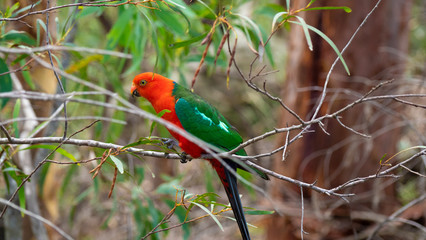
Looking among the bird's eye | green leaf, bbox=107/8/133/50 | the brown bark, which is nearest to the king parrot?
the bird's eye

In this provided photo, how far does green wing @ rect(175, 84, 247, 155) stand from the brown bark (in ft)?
3.46

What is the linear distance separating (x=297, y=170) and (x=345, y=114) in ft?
1.71

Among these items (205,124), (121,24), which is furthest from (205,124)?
(121,24)

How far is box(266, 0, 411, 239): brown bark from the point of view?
2.98 meters

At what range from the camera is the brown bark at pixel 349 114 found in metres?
2.98

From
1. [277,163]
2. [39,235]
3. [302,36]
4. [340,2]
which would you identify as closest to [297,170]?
[277,163]

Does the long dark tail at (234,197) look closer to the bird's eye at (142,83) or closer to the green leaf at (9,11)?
the bird's eye at (142,83)

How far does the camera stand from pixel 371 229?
295cm

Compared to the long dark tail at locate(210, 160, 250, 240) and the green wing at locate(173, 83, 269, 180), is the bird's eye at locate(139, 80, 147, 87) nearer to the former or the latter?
the green wing at locate(173, 83, 269, 180)

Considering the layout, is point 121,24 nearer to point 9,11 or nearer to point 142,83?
point 142,83

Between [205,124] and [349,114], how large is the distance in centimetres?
127

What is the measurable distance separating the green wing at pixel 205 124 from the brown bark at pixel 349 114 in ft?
3.46

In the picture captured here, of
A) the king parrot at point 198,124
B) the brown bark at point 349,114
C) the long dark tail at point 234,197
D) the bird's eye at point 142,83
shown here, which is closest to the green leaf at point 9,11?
the king parrot at point 198,124

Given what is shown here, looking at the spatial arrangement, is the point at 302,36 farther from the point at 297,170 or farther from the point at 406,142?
the point at 406,142
